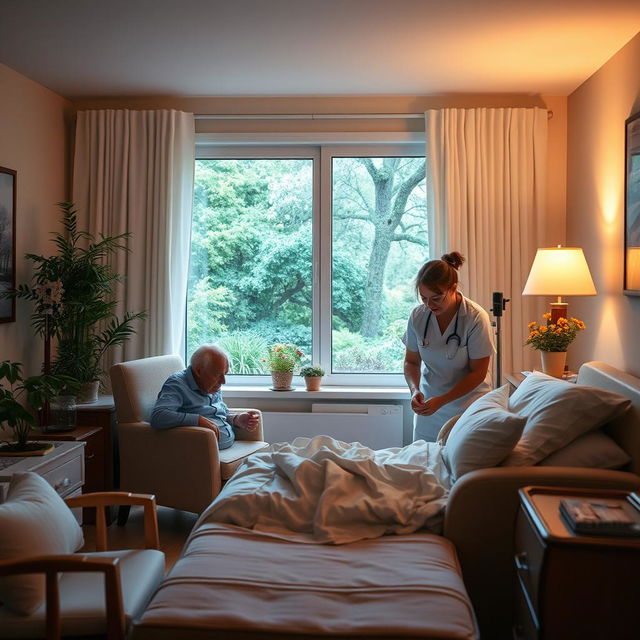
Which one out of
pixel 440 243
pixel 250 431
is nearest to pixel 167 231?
pixel 250 431

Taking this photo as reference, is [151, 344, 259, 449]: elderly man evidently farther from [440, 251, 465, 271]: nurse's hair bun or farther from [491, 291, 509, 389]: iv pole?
[491, 291, 509, 389]: iv pole

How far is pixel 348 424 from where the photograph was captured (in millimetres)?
4883

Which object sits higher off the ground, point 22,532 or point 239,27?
point 239,27

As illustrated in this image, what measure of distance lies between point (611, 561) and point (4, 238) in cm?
363

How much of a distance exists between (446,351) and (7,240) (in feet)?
8.45

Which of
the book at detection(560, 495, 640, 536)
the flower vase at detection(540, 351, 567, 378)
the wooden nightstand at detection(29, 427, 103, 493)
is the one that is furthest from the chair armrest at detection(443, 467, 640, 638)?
the wooden nightstand at detection(29, 427, 103, 493)

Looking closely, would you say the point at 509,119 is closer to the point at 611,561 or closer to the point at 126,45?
the point at 126,45

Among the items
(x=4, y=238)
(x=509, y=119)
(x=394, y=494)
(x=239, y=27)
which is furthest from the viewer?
(x=509, y=119)

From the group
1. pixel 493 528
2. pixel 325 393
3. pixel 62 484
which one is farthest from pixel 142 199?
pixel 493 528

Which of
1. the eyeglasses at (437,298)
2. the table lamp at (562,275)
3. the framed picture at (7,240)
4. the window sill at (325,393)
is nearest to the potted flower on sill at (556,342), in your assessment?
the table lamp at (562,275)

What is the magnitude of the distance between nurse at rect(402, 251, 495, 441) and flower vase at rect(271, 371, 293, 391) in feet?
4.01

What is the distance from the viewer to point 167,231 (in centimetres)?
494

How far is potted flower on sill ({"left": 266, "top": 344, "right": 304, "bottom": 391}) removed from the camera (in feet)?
16.2

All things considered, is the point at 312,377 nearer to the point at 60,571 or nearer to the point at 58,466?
the point at 58,466
